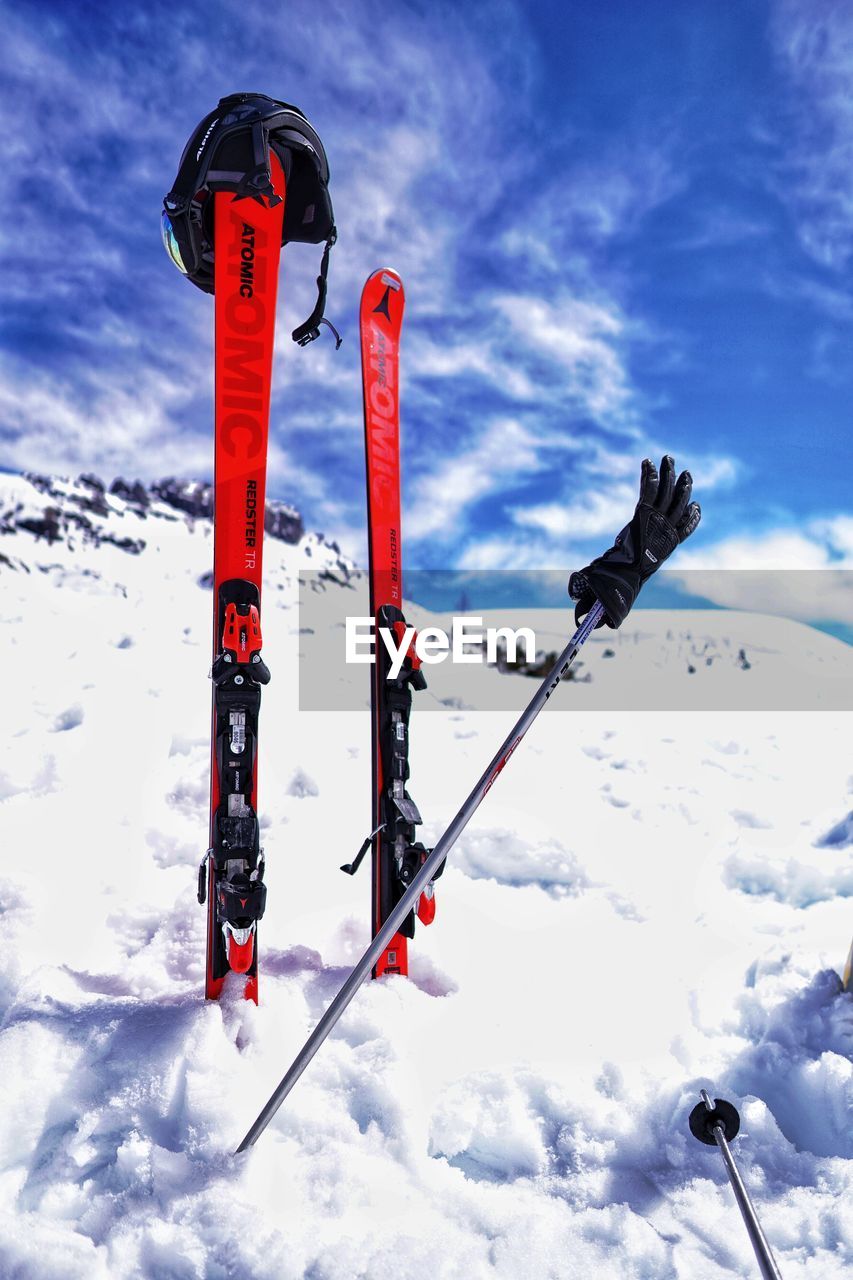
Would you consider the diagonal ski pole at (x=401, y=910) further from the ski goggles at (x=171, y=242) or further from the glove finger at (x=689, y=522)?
the ski goggles at (x=171, y=242)

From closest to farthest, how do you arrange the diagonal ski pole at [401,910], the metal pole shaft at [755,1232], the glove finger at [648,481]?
the metal pole shaft at [755,1232] → the diagonal ski pole at [401,910] → the glove finger at [648,481]

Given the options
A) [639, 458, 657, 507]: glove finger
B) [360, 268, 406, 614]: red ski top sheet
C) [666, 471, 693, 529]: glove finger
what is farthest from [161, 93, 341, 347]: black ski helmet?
[666, 471, 693, 529]: glove finger

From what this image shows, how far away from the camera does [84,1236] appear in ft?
5.60

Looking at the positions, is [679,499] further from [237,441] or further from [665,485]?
[237,441]

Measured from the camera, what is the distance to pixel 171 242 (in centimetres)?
302

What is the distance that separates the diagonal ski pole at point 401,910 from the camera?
1.96 m

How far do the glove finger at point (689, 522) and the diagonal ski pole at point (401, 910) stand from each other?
0.37 meters

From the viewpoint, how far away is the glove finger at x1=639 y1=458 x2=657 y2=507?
2287 mm

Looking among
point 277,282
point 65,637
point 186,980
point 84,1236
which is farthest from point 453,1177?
point 65,637

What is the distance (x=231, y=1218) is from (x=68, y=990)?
1.24 m

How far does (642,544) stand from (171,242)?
228 cm
